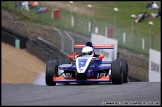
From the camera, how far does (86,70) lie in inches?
710

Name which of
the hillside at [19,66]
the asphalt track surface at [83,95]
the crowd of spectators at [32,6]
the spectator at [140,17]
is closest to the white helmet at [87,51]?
the asphalt track surface at [83,95]

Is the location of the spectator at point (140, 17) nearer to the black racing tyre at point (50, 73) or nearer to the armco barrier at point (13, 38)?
the armco barrier at point (13, 38)

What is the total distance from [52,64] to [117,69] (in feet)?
6.21

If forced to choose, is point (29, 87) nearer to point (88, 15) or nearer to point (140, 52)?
point (140, 52)

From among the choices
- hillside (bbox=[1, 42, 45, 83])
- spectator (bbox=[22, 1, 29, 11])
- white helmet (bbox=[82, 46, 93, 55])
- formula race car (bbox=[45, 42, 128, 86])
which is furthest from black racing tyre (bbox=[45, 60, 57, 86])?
spectator (bbox=[22, 1, 29, 11])

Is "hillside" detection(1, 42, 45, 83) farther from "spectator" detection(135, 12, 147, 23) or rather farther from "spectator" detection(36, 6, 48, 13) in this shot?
"spectator" detection(135, 12, 147, 23)

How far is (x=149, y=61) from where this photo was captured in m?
26.4

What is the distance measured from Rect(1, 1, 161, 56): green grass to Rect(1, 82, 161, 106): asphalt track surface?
33.8 feet

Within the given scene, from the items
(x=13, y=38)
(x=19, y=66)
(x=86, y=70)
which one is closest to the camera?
(x=86, y=70)

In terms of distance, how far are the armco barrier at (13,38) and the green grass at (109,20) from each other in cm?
130

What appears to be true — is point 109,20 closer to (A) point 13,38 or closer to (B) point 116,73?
(A) point 13,38

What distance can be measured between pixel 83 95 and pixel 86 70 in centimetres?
330

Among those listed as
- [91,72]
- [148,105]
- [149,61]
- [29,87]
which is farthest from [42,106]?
[149,61]

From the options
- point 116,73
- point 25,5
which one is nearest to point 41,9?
point 25,5
